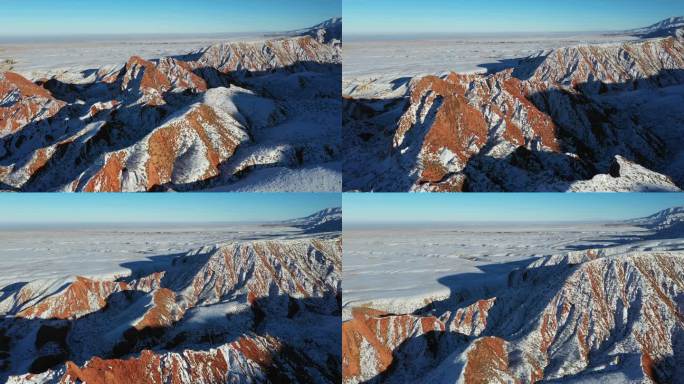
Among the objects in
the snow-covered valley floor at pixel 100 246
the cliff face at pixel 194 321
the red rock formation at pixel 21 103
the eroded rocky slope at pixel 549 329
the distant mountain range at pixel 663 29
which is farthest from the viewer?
the distant mountain range at pixel 663 29

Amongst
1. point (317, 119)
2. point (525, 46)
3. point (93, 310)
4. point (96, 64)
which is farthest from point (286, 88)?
point (525, 46)

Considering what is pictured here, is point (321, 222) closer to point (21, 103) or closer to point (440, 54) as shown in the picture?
point (21, 103)

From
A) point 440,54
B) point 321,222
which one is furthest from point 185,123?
point 440,54

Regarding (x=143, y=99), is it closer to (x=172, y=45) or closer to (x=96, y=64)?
(x=172, y=45)

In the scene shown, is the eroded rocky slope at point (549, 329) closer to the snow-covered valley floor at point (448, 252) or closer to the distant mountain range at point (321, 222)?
the snow-covered valley floor at point (448, 252)

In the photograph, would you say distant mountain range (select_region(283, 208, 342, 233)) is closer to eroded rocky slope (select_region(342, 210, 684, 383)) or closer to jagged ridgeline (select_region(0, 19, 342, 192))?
jagged ridgeline (select_region(0, 19, 342, 192))

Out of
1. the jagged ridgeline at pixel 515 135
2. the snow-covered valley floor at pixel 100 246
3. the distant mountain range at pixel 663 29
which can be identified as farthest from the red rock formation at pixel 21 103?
the distant mountain range at pixel 663 29
